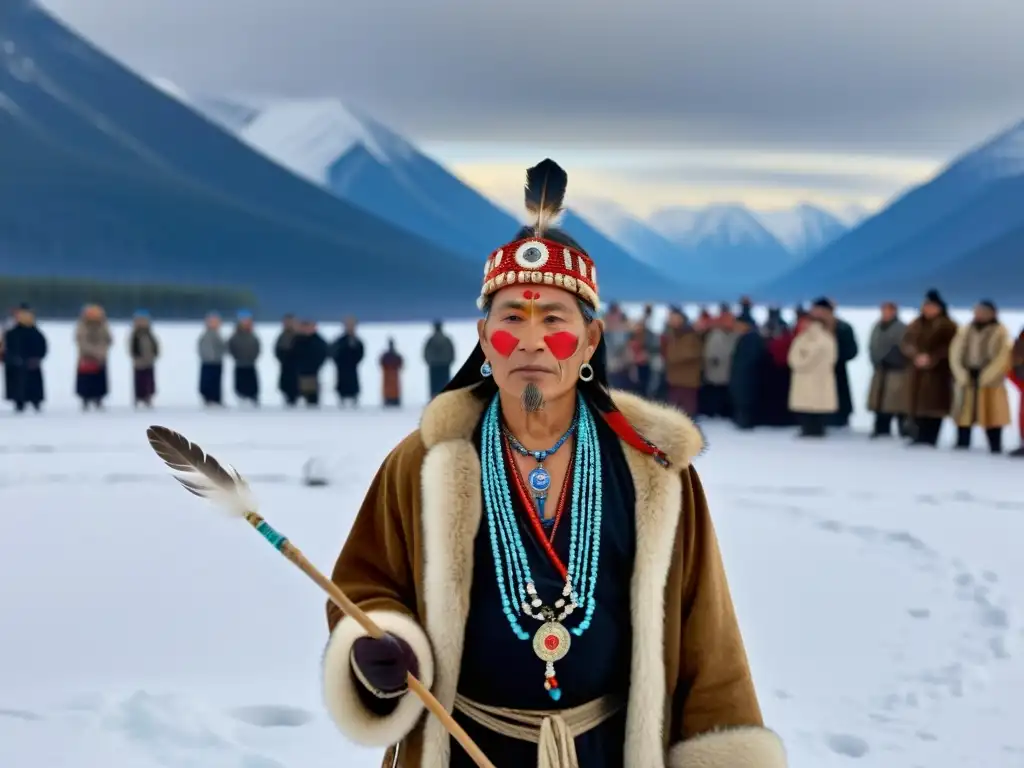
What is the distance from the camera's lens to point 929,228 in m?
124

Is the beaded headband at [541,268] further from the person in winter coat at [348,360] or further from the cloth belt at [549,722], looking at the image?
the person in winter coat at [348,360]

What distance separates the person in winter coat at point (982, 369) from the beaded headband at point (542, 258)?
27.8 ft

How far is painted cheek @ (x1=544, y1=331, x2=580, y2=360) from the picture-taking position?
6.72ft

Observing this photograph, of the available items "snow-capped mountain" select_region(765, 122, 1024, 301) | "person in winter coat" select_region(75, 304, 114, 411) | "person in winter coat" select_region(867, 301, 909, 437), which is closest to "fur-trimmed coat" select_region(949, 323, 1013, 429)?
"person in winter coat" select_region(867, 301, 909, 437)

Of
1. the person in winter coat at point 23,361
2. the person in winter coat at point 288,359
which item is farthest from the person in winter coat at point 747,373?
the person in winter coat at point 23,361

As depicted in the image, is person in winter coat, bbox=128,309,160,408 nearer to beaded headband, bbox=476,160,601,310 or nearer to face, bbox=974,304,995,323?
face, bbox=974,304,995,323

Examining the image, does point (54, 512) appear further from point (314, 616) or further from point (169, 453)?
point (169, 453)

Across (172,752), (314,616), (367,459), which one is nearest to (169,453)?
(172,752)

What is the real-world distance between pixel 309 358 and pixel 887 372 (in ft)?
22.8

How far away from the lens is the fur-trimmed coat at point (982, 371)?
32.9 feet

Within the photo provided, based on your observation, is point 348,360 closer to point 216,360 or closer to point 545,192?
point 216,360

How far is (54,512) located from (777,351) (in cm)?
753

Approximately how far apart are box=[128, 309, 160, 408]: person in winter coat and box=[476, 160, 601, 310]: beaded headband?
12.9 m

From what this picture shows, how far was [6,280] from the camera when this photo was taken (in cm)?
5562
